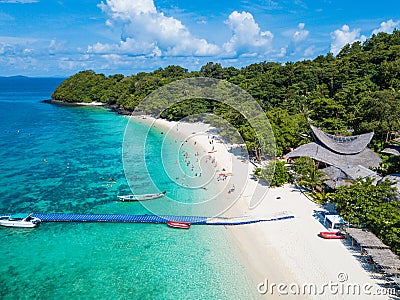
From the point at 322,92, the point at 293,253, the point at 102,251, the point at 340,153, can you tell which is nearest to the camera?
the point at 293,253

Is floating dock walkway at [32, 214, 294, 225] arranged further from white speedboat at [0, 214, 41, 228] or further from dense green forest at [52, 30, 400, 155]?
dense green forest at [52, 30, 400, 155]

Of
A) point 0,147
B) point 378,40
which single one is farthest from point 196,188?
point 378,40

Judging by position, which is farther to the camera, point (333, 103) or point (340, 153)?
point (333, 103)

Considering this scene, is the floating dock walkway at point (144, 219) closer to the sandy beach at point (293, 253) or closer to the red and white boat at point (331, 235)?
the sandy beach at point (293, 253)

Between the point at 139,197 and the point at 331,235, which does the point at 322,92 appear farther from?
the point at 139,197

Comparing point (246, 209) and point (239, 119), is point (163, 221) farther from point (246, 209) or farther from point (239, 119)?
point (239, 119)

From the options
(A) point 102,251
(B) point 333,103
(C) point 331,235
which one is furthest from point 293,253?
(B) point 333,103

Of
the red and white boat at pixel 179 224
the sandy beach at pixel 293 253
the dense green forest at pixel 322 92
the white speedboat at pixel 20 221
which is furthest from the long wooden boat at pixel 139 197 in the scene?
the dense green forest at pixel 322 92

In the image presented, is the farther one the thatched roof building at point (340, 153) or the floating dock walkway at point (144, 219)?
the thatched roof building at point (340, 153)
